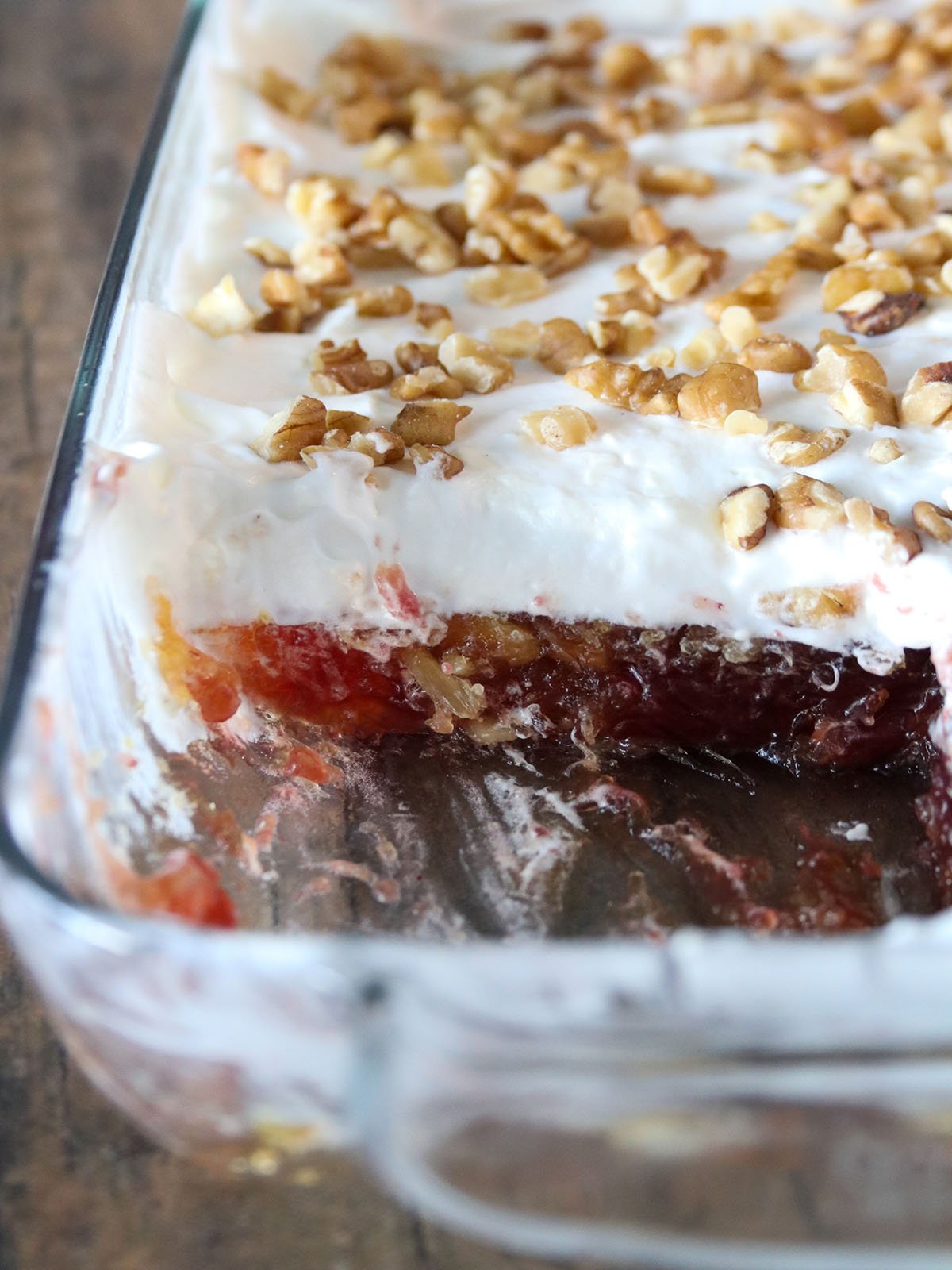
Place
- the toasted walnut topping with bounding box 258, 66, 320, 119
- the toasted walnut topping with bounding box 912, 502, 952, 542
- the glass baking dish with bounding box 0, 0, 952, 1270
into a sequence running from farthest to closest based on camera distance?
the toasted walnut topping with bounding box 258, 66, 320, 119, the toasted walnut topping with bounding box 912, 502, 952, 542, the glass baking dish with bounding box 0, 0, 952, 1270

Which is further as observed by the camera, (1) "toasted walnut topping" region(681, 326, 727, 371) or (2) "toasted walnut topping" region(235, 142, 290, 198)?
(2) "toasted walnut topping" region(235, 142, 290, 198)

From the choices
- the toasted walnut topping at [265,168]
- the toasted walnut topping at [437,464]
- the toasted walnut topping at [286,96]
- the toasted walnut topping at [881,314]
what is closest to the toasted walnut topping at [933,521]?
the toasted walnut topping at [881,314]

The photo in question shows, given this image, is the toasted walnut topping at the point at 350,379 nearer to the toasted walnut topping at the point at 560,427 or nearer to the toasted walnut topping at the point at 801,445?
the toasted walnut topping at the point at 560,427

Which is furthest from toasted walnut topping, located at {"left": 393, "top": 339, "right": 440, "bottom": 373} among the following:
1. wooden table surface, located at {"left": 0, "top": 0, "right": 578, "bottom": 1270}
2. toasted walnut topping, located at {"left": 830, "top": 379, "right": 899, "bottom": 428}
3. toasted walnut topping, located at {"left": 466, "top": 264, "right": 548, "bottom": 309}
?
wooden table surface, located at {"left": 0, "top": 0, "right": 578, "bottom": 1270}

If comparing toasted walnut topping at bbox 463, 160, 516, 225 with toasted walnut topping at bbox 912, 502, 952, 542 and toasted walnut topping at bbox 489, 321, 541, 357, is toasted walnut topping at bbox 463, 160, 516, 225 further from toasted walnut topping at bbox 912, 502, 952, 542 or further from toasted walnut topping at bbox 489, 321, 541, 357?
toasted walnut topping at bbox 912, 502, 952, 542

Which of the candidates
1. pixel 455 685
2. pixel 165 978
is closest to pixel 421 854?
pixel 455 685

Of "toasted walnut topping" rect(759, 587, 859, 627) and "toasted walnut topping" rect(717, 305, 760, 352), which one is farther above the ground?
"toasted walnut topping" rect(717, 305, 760, 352)

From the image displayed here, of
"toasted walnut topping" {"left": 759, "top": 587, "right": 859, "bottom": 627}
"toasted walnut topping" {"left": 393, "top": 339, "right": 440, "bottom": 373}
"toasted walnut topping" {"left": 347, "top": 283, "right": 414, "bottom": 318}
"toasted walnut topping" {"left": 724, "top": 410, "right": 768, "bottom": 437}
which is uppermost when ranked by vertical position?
"toasted walnut topping" {"left": 347, "top": 283, "right": 414, "bottom": 318}

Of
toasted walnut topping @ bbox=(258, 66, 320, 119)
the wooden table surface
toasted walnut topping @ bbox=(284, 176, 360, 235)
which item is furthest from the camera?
toasted walnut topping @ bbox=(258, 66, 320, 119)

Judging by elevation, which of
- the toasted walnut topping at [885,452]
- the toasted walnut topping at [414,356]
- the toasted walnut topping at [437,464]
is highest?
the toasted walnut topping at [414,356]
